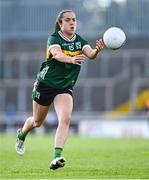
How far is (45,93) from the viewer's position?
12.5 metres

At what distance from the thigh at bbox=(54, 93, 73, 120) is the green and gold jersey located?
0.16 metres

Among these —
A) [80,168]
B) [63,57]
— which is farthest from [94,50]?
[80,168]

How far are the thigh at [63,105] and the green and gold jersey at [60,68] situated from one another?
0.16m

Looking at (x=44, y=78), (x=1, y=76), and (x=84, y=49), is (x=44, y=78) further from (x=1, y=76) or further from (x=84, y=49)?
(x=1, y=76)

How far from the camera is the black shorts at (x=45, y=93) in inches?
487

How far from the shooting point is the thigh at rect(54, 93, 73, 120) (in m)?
12.1

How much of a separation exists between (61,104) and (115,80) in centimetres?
2820

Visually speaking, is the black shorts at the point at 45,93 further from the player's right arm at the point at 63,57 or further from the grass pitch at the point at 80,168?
the grass pitch at the point at 80,168

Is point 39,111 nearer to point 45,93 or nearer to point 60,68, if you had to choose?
point 45,93

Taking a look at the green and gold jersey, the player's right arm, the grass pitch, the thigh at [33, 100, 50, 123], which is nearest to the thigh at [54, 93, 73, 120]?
the green and gold jersey

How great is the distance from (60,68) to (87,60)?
28.0 metres

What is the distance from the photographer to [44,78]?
12.4 meters

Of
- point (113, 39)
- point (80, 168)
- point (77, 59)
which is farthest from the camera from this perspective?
point (80, 168)

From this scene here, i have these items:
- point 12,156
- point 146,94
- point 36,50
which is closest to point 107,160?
point 12,156
